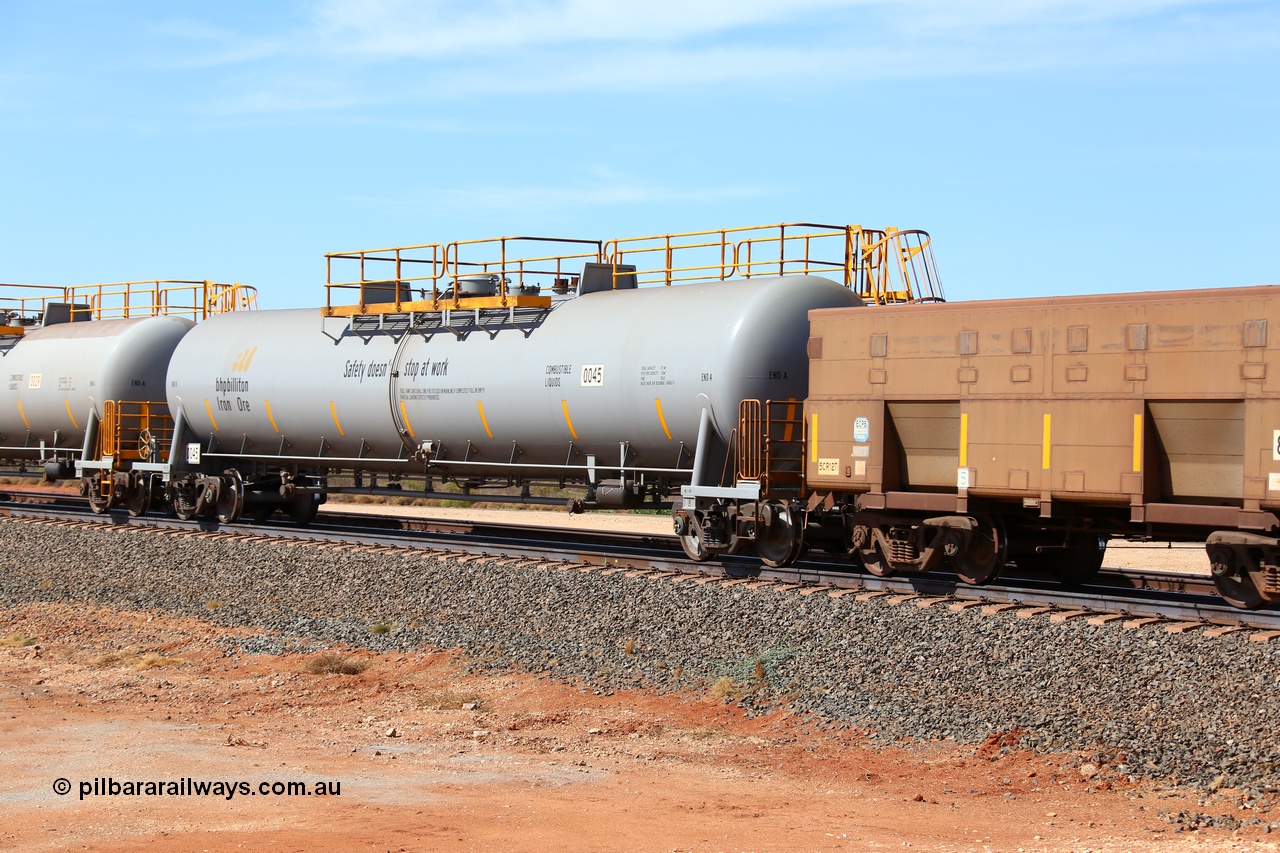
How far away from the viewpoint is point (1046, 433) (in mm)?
13383

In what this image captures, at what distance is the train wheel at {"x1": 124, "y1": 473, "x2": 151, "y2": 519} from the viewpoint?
957 inches

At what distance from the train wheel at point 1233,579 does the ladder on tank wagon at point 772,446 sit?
16.1 ft

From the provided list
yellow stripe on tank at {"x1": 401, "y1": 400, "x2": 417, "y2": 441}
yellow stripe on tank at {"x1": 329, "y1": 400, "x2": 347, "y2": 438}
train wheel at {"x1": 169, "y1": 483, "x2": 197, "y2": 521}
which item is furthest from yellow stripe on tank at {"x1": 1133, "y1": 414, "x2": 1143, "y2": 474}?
train wheel at {"x1": 169, "y1": 483, "x2": 197, "y2": 521}

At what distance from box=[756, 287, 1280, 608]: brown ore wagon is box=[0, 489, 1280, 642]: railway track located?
1.32 ft

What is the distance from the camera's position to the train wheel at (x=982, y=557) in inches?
560

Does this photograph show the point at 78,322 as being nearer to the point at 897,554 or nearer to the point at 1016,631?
the point at 897,554

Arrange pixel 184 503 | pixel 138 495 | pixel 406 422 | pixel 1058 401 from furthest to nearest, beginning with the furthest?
pixel 138 495 → pixel 184 503 → pixel 406 422 → pixel 1058 401

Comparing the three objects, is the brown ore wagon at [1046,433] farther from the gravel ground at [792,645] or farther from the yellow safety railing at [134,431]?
the yellow safety railing at [134,431]

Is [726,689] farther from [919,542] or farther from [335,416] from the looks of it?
[335,416]

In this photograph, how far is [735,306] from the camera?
1611 centimetres

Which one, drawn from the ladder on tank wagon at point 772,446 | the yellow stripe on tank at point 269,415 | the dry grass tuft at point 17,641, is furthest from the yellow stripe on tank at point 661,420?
the yellow stripe on tank at point 269,415

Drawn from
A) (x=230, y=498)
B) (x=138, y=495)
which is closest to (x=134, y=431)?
(x=138, y=495)

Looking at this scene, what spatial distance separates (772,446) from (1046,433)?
365 centimetres

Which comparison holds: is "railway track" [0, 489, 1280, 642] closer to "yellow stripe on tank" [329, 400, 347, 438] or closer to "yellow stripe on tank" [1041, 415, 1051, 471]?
"yellow stripe on tank" [1041, 415, 1051, 471]
